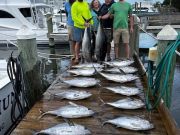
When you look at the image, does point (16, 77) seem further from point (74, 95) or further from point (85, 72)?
point (85, 72)

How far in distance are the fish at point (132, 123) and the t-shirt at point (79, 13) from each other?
3389 mm

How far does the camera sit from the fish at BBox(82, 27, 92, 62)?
632 cm

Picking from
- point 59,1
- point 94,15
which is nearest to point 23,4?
point 59,1

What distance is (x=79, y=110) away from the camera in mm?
3752

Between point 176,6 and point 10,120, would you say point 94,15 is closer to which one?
point 10,120

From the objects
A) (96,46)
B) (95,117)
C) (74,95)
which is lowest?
(95,117)

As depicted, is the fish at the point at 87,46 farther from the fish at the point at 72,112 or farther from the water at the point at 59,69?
the water at the point at 59,69

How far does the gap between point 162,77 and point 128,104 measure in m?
0.62

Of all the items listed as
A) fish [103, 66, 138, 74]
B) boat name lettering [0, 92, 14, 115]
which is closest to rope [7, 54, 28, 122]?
boat name lettering [0, 92, 14, 115]

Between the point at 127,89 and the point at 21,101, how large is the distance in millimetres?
1852

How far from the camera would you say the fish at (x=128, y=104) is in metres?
3.93

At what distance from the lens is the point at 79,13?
253 inches

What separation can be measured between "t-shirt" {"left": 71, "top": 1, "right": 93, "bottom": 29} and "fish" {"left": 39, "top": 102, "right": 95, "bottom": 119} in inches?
118

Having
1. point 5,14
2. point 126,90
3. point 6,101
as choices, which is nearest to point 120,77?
A: point 126,90
